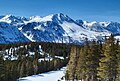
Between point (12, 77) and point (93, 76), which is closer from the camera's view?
point (93, 76)

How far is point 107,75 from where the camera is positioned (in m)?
49.7

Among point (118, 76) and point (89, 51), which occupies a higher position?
point (89, 51)

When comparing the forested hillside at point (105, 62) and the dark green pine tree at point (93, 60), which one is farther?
the dark green pine tree at point (93, 60)

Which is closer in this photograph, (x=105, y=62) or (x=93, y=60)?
(x=105, y=62)

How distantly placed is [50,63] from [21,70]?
39.4 metres

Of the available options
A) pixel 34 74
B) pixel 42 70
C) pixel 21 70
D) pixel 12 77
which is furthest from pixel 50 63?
pixel 12 77

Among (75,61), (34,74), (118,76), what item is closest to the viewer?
(118,76)

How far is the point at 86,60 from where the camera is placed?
2381 inches

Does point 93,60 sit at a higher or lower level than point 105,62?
higher

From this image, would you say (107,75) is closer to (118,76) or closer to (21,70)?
(118,76)

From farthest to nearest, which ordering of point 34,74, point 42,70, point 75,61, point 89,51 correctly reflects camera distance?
1. point 42,70
2. point 34,74
3. point 75,61
4. point 89,51

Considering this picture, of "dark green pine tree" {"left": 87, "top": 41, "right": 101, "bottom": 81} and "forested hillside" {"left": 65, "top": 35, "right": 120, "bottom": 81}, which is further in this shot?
"dark green pine tree" {"left": 87, "top": 41, "right": 101, "bottom": 81}

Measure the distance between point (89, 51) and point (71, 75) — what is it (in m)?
25.7

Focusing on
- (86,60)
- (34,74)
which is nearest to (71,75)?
(86,60)
